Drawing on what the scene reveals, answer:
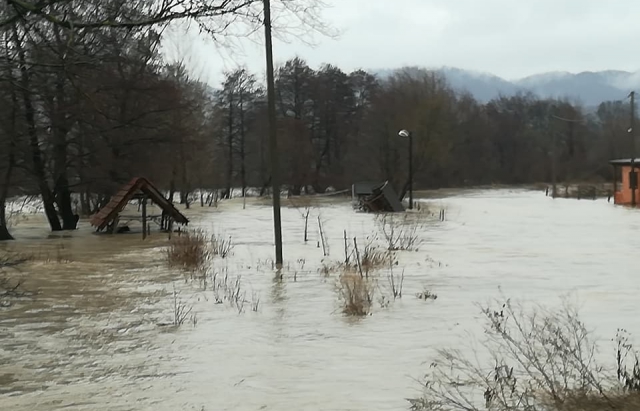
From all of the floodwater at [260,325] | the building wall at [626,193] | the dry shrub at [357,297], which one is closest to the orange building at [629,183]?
the building wall at [626,193]

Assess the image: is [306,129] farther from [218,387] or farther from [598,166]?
[218,387]

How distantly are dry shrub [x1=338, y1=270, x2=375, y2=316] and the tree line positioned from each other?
161 inches

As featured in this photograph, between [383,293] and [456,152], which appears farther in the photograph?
[456,152]

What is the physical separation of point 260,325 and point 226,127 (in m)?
57.9

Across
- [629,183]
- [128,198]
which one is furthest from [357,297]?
[629,183]

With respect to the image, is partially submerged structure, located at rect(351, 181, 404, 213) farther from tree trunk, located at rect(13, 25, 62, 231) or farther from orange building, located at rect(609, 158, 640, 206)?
tree trunk, located at rect(13, 25, 62, 231)

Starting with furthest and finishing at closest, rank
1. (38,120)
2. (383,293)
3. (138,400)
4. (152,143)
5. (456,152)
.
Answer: (456,152) → (152,143) → (38,120) → (383,293) → (138,400)

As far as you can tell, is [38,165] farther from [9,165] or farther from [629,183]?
[629,183]

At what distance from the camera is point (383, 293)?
11.1m

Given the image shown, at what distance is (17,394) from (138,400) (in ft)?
3.67

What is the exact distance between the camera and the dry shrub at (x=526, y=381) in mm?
5176

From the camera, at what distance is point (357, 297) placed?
9.82 m

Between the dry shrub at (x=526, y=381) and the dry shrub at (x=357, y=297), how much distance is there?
212 cm

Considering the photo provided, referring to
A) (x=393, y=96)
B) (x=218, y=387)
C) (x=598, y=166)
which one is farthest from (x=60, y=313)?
(x=598, y=166)
